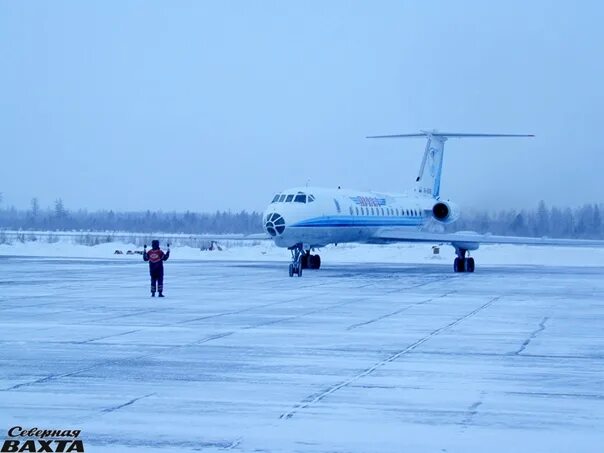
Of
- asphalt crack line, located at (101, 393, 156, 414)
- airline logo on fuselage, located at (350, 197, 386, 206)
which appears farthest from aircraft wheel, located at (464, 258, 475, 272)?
asphalt crack line, located at (101, 393, 156, 414)

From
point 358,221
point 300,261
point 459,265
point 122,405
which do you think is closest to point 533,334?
point 122,405

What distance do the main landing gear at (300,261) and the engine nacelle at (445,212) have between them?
7.49 metres

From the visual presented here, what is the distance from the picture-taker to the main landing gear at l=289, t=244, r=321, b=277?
97.9ft

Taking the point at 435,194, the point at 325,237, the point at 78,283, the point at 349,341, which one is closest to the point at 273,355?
the point at 349,341

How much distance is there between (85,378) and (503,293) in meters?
→ 14.7

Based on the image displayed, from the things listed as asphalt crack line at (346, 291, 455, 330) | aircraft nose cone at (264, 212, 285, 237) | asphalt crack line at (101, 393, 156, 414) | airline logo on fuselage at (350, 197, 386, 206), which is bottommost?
asphalt crack line at (101, 393, 156, 414)

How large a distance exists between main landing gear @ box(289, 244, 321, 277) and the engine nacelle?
7.49m

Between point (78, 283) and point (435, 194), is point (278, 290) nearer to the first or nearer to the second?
point (78, 283)

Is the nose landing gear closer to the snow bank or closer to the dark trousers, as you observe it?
the snow bank

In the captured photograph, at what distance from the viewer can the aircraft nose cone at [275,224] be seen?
3117 centimetres

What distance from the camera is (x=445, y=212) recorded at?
40688mm

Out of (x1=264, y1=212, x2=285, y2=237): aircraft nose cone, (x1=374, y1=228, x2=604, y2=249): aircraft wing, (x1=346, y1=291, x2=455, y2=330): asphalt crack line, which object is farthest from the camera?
(x1=374, y1=228, x2=604, y2=249): aircraft wing

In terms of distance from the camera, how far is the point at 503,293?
902 inches

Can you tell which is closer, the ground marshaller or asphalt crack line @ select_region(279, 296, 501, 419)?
asphalt crack line @ select_region(279, 296, 501, 419)
